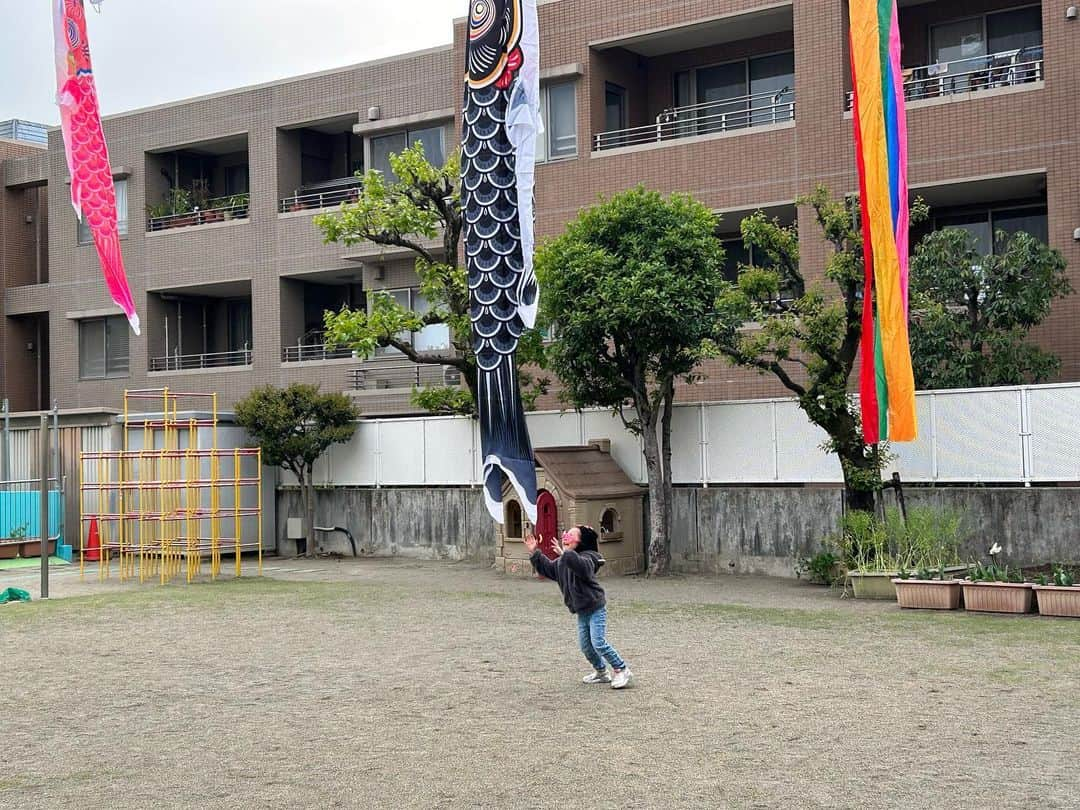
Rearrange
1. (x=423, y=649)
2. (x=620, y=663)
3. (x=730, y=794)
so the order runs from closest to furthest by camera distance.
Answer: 1. (x=730, y=794)
2. (x=620, y=663)
3. (x=423, y=649)

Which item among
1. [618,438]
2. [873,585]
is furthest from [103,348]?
[873,585]

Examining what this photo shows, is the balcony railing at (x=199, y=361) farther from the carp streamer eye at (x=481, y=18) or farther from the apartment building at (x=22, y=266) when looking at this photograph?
the carp streamer eye at (x=481, y=18)

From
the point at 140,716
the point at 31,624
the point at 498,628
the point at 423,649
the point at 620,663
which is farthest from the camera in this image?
the point at 31,624

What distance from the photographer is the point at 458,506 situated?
79.3ft

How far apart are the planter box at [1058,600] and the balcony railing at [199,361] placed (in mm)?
23882

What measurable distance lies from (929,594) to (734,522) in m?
5.31

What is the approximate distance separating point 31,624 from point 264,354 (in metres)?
16.8

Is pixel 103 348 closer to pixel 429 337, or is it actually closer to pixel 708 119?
pixel 429 337

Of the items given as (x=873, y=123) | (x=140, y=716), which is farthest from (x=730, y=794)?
(x=873, y=123)

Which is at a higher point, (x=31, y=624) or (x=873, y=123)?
(x=873, y=123)

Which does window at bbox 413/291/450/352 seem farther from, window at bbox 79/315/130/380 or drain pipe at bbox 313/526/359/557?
window at bbox 79/315/130/380

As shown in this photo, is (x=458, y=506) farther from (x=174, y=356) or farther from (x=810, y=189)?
(x=174, y=356)

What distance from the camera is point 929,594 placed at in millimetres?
15547

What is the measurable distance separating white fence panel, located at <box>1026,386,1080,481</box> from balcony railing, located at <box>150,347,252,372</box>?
21954 mm
